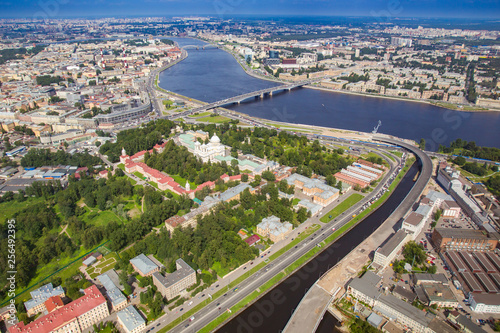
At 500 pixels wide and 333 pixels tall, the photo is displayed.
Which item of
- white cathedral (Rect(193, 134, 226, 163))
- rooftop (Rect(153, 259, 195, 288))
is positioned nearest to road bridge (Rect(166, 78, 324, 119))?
white cathedral (Rect(193, 134, 226, 163))

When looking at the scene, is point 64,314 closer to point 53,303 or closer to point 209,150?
point 53,303

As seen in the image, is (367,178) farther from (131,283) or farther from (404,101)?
(404,101)

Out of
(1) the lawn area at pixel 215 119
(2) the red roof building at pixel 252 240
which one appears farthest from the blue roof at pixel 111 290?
(1) the lawn area at pixel 215 119

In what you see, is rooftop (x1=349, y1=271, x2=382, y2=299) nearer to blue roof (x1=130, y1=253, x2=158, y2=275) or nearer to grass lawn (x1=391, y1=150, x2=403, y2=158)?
blue roof (x1=130, y1=253, x2=158, y2=275)

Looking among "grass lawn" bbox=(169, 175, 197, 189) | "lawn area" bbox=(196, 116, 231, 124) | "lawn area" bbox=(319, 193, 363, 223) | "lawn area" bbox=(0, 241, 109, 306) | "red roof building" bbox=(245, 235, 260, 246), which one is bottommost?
"lawn area" bbox=(0, 241, 109, 306)

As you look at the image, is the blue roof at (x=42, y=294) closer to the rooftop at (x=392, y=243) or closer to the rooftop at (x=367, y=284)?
the rooftop at (x=367, y=284)
